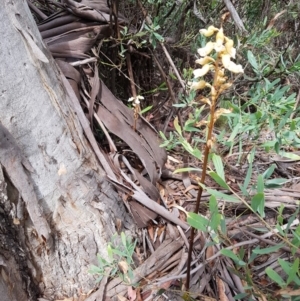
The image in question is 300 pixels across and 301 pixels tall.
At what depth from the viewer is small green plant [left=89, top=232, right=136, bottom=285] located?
0.89m

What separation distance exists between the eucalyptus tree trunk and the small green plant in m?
0.05

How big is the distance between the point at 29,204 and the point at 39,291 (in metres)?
0.32

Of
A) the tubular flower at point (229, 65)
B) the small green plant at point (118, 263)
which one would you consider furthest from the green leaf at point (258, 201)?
the small green plant at point (118, 263)

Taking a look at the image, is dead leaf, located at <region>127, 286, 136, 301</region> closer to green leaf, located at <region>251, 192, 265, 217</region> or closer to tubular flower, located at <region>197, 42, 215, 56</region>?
green leaf, located at <region>251, 192, 265, 217</region>

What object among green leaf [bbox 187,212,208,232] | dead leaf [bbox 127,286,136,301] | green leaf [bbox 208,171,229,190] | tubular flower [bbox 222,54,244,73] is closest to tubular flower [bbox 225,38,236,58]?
tubular flower [bbox 222,54,244,73]

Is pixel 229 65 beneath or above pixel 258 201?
above

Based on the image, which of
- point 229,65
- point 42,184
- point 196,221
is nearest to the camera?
point 229,65

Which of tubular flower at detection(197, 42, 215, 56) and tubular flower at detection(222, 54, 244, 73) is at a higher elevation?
tubular flower at detection(197, 42, 215, 56)

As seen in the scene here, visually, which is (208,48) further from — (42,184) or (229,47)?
(42,184)

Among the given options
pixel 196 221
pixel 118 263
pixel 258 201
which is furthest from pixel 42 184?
pixel 258 201

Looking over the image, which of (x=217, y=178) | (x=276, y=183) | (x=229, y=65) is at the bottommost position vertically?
(x=276, y=183)

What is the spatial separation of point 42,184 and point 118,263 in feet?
0.98

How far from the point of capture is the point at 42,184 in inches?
35.1

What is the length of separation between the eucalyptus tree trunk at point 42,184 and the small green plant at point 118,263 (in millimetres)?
54
